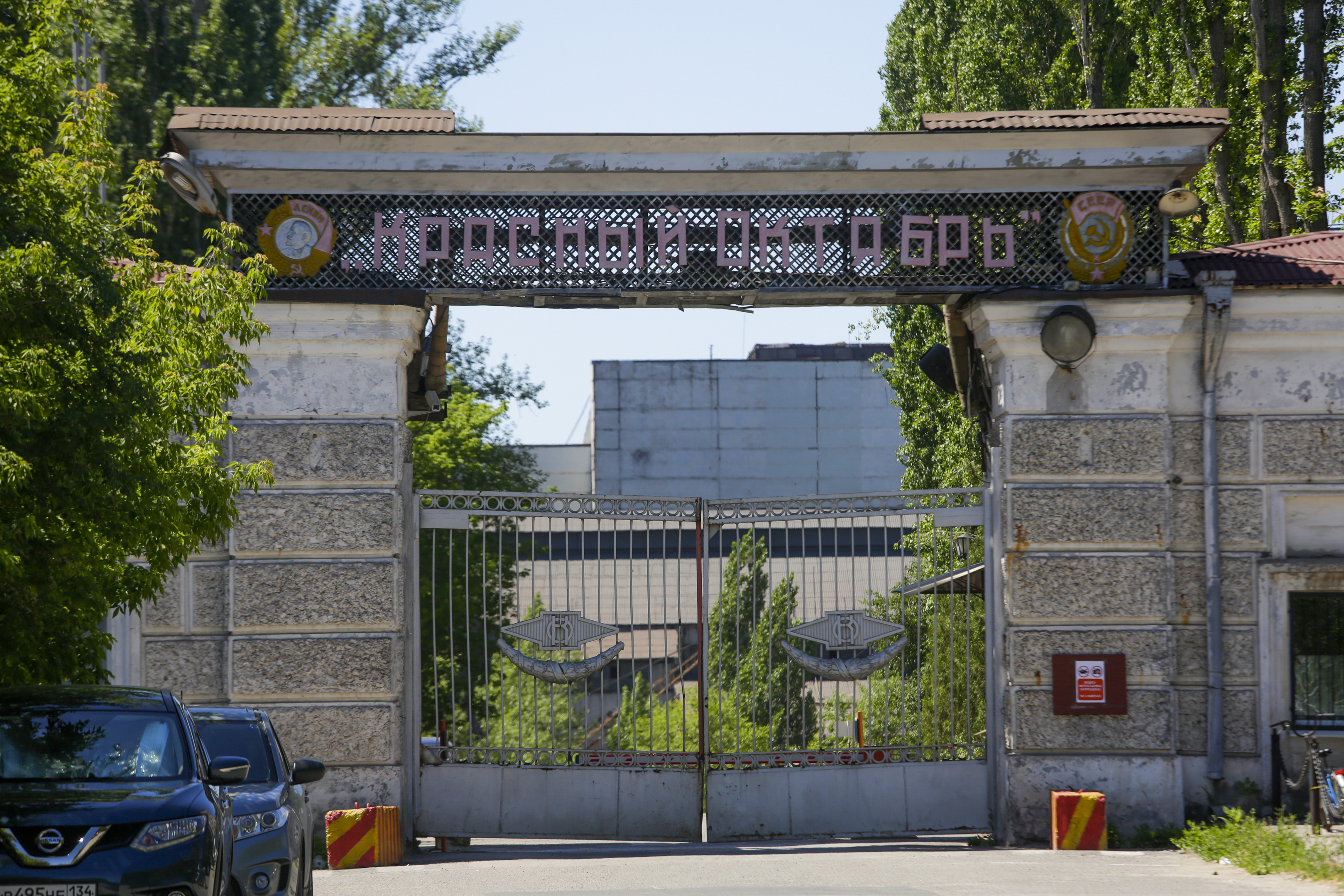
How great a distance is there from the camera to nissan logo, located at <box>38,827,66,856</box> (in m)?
5.54

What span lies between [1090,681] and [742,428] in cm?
3991

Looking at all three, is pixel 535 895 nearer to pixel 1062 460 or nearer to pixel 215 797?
pixel 215 797

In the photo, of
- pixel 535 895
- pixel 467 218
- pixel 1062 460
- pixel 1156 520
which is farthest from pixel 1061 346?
pixel 535 895

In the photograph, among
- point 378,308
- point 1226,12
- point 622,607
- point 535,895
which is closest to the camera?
point 535,895

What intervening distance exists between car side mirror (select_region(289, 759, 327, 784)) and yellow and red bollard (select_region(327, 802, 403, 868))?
Answer: 186 centimetres

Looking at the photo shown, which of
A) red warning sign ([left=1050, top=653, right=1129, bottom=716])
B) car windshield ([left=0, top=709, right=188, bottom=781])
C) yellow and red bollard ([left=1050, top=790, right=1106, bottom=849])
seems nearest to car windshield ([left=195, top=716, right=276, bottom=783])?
car windshield ([left=0, top=709, right=188, bottom=781])

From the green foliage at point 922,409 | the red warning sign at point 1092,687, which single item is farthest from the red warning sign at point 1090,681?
the green foliage at point 922,409

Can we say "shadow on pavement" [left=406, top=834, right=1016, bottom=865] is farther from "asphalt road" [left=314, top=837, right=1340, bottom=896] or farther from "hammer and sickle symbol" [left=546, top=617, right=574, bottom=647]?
"hammer and sickle symbol" [left=546, top=617, right=574, bottom=647]

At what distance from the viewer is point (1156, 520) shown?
9992mm

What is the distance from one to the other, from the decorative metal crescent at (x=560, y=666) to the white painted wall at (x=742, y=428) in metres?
37.9

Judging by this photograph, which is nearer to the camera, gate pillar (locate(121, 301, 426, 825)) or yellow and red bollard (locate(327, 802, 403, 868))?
yellow and red bollard (locate(327, 802, 403, 868))

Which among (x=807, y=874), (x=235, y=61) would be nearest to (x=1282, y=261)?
(x=807, y=874)

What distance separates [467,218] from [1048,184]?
4.42 metres

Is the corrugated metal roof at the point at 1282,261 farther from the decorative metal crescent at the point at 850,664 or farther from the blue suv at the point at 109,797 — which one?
the blue suv at the point at 109,797
